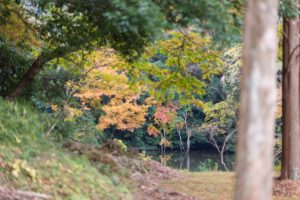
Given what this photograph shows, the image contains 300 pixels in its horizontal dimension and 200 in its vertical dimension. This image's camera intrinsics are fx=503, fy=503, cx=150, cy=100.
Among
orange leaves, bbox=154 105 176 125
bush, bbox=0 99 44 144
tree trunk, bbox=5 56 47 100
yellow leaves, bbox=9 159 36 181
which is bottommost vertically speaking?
yellow leaves, bbox=9 159 36 181

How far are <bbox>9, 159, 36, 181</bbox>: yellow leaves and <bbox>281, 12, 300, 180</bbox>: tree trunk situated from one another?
5353mm

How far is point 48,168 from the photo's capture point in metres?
6.27

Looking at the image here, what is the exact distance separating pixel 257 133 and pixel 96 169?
4332 mm

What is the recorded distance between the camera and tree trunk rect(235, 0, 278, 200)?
11.3 ft

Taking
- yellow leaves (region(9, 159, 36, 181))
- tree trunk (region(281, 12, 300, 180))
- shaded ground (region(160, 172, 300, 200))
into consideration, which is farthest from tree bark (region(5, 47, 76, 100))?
tree trunk (region(281, 12, 300, 180))

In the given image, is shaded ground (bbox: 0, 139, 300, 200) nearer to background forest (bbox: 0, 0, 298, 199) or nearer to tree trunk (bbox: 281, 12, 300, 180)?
background forest (bbox: 0, 0, 298, 199)

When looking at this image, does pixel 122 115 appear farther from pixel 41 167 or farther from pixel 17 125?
pixel 41 167

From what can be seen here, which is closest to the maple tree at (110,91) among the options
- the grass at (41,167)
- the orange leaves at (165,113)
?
the orange leaves at (165,113)

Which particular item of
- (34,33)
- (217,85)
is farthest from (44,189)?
(217,85)

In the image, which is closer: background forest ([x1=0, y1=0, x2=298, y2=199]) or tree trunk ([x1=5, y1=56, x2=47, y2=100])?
background forest ([x1=0, y1=0, x2=298, y2=199])

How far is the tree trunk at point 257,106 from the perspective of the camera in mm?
3453

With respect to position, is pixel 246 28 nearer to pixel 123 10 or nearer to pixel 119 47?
pixel 123 10

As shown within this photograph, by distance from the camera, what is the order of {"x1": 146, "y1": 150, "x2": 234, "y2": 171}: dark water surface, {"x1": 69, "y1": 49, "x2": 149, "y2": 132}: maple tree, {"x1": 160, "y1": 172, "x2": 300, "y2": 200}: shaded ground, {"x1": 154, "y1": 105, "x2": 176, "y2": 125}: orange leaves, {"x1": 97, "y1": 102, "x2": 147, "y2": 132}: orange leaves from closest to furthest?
{"x1": 160, "y1": 172, "x2": 300, "y2": 200}: shaded ground, {"x1": 69, "y1": 49, "x2": 149, "y2": 132}: maple tree, {"x1": 97, "y1": 102, "x2": 147, "y2": 132}: orange leaves, {"x1": 154, "y1": 105, "x2": 176, "y2": 125}: orange leaves, {"x1": 146, "y1": 150, "x2": 234, "y2": 171}: dark water surface

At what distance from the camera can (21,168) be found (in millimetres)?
5918
